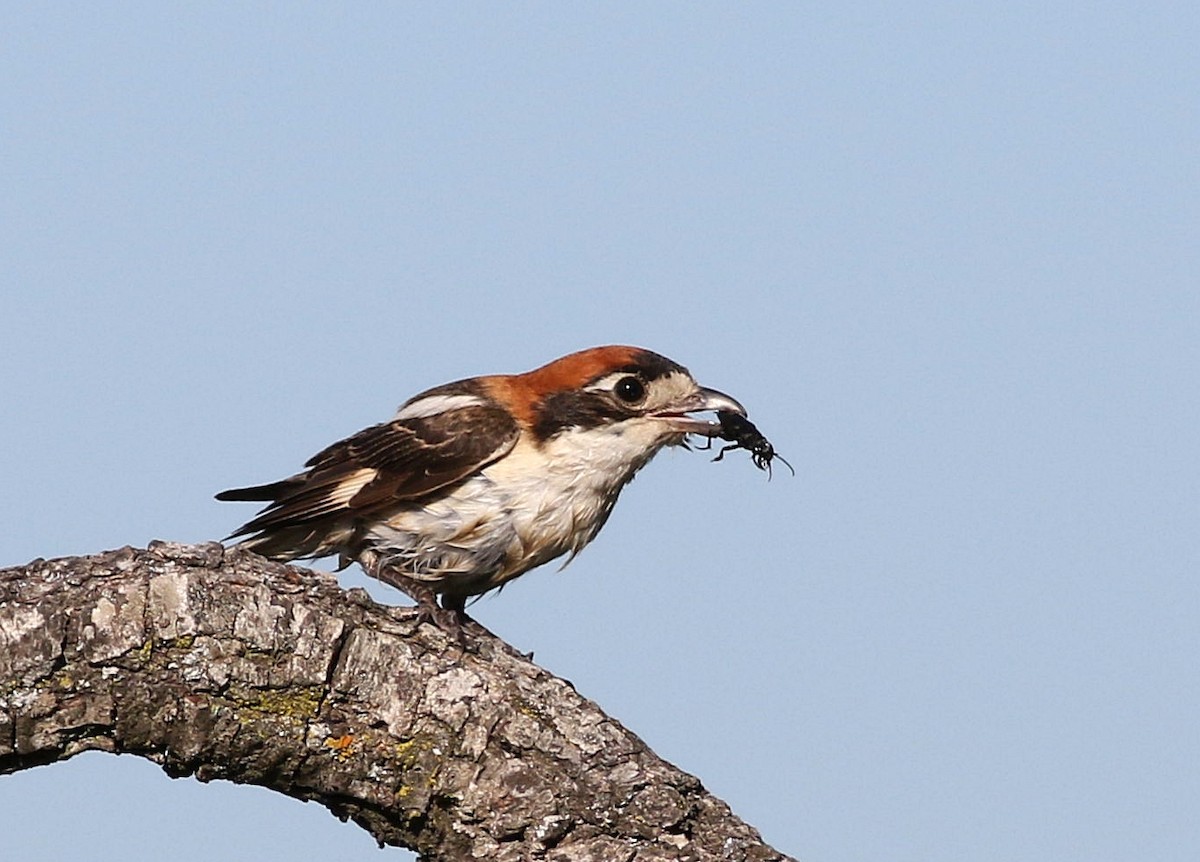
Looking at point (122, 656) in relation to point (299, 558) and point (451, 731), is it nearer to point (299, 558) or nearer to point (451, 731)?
point (451, 731)

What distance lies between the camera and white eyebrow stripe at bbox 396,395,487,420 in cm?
805

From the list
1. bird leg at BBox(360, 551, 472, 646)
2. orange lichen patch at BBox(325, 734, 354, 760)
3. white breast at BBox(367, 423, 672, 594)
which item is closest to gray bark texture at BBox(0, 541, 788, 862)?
orange lichen patch at BBox(325, 734, 354, 760)

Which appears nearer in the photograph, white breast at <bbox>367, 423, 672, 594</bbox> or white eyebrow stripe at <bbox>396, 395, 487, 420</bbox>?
white breast at <bbox>367, 423, 672, 594</bbox>

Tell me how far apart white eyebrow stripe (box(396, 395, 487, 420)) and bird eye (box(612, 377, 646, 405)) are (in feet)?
2.16

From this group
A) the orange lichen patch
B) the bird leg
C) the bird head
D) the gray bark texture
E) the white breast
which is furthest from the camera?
the bird head

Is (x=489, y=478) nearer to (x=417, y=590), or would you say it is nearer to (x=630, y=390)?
(x=417, y=590)

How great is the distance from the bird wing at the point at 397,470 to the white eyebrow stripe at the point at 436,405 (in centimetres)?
3

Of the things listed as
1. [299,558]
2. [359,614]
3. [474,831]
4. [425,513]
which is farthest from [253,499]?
[474,831]

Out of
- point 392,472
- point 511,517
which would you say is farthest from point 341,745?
point 392,472

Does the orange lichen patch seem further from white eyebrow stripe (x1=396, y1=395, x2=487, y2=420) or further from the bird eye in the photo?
the bird eye

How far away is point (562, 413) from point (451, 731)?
2.24m

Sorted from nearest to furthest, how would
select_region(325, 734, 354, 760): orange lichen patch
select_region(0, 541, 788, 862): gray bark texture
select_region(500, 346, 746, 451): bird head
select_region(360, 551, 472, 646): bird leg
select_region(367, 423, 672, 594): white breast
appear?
select_region(0, 541, 788, 862): gray bark texture < select_region(325, 734, 354, 760): orange lichen patch < select_region(360, 551, 472, 646): bird leg < select_region(367, 423, 672, 594): white breast < select_region(500, 346, 746, 451): bird head

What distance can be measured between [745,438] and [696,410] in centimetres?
38

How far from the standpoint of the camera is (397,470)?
307 inches
